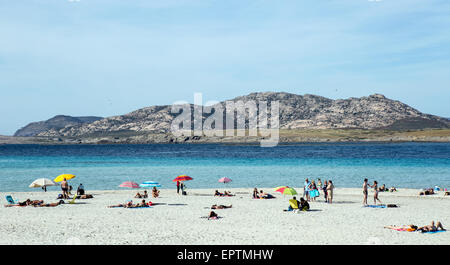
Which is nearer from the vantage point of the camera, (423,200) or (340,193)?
(423,200)

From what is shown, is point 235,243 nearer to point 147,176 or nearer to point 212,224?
point 212,224

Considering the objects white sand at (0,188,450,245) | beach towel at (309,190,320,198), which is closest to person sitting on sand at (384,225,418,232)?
white sand at (0,188,450,245)

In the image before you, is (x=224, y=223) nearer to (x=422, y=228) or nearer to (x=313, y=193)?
(x=422, y=228)

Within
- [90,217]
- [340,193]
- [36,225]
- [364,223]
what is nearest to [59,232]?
[36,225]

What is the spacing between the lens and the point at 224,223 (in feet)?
74.7

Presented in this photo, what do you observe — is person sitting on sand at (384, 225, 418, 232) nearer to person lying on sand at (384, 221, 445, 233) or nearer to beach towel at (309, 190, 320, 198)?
person lying on sand at (384, 221, 445, 233)

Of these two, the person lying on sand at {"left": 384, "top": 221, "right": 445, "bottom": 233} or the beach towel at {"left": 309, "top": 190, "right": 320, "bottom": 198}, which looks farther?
the beach towel at {"left": 309, "top": 190, "right": 320, "bottom": 198}

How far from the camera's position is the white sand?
61.1ft

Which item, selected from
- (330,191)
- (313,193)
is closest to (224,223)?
(330,191)

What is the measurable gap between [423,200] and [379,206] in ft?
21.0

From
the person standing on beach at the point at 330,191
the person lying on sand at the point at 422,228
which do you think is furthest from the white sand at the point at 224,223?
the person standing on beach at the point at 330,191

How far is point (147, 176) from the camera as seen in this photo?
58.3 metres

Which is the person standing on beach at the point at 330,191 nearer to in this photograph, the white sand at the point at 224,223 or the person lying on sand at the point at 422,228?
the white sand at the point at 224,223
